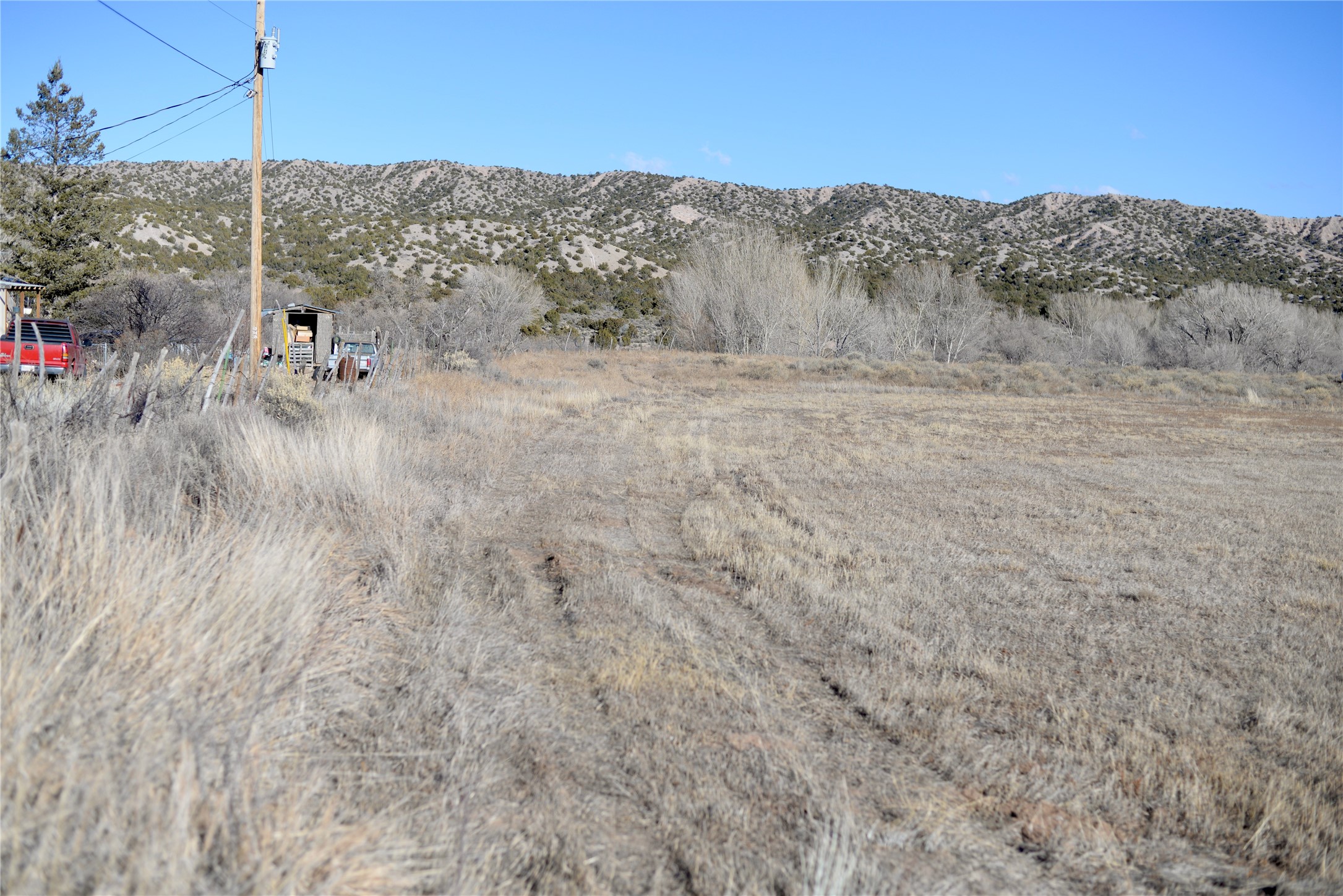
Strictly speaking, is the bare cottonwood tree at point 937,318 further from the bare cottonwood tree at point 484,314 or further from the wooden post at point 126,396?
the wooden post at point 126,396

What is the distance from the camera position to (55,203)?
30.8 m

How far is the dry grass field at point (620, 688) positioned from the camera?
8.88ft

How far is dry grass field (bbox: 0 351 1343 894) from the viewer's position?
2707mm

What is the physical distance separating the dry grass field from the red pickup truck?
11.6 metres

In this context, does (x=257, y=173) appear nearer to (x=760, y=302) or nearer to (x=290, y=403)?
(x=290, y=403)

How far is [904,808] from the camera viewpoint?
341cm

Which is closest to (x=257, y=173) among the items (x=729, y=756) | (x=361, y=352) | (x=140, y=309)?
(x=361, y=352)

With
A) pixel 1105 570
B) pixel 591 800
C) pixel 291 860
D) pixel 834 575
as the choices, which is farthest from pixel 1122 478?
pixel 291 860

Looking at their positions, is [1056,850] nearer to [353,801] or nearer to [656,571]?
[353,801]

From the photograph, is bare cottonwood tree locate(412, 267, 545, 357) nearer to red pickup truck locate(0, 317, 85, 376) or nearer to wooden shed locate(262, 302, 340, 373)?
wooden shed locate(262, 302, 340, 373)

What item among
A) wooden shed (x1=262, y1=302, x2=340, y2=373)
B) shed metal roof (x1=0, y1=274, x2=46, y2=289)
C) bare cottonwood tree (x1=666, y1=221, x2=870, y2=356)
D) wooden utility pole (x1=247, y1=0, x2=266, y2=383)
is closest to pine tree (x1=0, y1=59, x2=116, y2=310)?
shed metal roof (x1=0, y1=274, x2=46, y2=289)

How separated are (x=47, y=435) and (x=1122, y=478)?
12736mm

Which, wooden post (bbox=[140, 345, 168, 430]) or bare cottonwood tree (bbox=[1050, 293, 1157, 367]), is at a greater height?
bare cottonwood tree (bbox=[1050, 293, 1157, 367])

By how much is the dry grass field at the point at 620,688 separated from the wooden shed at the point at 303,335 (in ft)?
50.7
